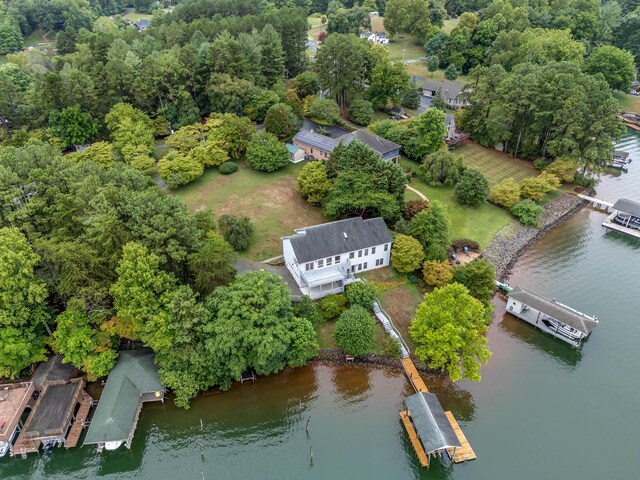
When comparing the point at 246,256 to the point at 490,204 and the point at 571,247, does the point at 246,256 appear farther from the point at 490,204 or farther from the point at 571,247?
the point at 571,247

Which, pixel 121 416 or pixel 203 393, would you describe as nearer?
pixel 121 416

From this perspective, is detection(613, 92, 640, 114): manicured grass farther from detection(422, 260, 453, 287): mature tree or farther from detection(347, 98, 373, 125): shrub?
detection(422, 260, 453, 287): mature tree

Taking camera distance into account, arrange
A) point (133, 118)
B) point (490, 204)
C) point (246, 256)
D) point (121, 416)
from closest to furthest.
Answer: point (121, 416) → point (246, 256) → point (490, 204) → point (133, 118)

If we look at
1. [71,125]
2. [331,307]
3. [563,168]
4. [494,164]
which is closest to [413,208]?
[331,307]

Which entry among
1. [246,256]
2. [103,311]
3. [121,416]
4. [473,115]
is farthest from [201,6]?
[121,416]

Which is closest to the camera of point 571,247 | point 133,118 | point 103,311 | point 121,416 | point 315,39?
Answer: point 121,416

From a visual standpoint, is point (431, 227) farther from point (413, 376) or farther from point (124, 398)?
point (124, 398)

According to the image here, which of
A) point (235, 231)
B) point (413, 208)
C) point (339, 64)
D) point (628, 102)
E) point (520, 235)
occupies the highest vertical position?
point (339, 64)

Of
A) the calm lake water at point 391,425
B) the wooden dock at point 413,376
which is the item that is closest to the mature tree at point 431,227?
the calm lake water at point 391,425
